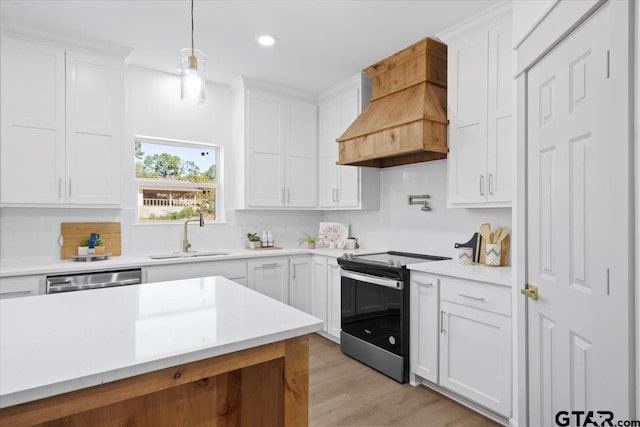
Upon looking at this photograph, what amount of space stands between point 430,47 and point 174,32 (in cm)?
208

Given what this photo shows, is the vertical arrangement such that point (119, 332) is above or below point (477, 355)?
above

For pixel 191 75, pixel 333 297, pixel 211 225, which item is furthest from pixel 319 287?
pixel 191 75

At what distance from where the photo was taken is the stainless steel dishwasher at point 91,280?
263 cm

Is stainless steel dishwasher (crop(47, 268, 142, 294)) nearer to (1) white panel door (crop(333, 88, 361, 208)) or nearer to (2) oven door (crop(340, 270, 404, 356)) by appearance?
(2) oven door (crop(340, 270, 404, 356))

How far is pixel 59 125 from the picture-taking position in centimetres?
288

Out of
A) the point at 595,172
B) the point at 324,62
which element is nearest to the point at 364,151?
the point at 324,62

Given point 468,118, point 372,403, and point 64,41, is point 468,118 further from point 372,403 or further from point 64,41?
point 64,41

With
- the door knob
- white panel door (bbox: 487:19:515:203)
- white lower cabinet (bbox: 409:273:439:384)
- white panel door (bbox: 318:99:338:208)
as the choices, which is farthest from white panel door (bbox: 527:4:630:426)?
white panel door (bbox: 318:99:338:208)

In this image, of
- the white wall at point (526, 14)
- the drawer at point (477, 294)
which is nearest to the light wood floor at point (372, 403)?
the drawer at point (477, 294)

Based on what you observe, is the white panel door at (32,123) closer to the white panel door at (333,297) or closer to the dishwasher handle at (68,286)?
the dishwasher handle at (68,286)

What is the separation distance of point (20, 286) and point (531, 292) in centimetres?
327

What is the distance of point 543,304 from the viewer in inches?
67.6

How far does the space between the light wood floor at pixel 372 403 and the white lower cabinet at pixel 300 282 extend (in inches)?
36.5

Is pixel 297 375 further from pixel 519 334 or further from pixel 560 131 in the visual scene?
pixel 560 131
